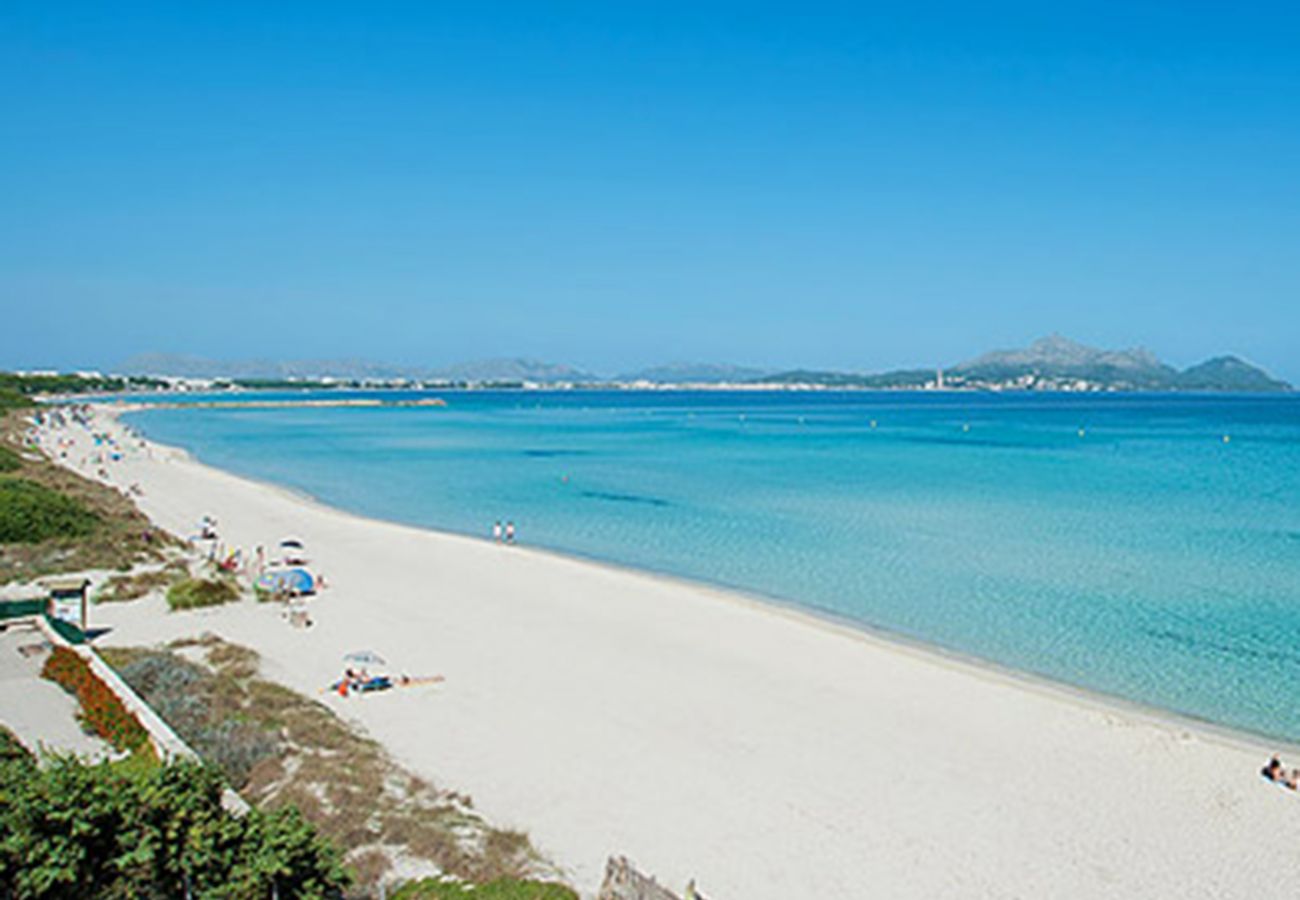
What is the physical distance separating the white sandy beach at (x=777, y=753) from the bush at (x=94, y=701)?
3.36m

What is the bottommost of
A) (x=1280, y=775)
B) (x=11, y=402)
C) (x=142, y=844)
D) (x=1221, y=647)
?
(x=1221, y=647)

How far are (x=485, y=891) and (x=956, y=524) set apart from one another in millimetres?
32114

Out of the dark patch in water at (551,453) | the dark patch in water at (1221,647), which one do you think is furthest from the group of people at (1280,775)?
→ the dark patch in water at (551,453)

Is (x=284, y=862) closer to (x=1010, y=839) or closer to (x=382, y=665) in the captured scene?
(x=1010, y=839)

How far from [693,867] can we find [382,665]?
812cm

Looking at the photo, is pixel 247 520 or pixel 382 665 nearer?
pixel 382 665

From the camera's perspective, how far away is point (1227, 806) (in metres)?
12.6

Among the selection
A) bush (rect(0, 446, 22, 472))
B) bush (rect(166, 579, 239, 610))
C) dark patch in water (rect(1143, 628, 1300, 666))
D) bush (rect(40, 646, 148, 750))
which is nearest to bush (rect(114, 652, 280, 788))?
bush (rect(40, 646, 148, 750))

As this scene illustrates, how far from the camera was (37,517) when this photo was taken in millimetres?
27094

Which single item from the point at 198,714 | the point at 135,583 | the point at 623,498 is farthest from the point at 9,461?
the point at 198,714

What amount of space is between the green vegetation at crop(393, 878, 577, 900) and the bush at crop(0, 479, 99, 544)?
2232 centimetres

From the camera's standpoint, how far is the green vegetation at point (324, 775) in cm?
979

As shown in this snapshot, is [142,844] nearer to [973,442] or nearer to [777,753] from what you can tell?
[777,753]

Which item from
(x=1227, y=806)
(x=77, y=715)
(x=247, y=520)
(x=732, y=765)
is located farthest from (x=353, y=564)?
(x=1227, y=806)
